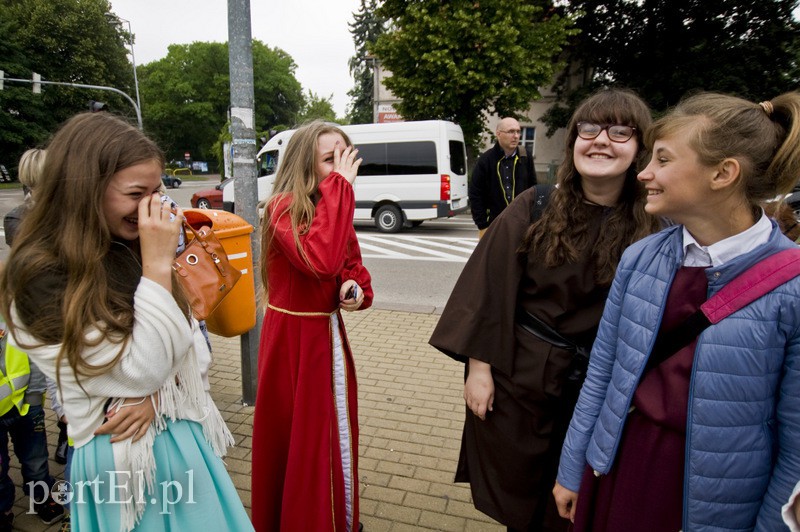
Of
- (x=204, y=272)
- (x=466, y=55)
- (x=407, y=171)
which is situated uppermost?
(x=466, y=55)

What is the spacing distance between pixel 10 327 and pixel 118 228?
1.15 feet

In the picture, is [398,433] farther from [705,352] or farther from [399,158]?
[399,158]

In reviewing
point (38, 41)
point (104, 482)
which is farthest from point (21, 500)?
point (38, 41)

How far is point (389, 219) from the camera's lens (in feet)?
43.5

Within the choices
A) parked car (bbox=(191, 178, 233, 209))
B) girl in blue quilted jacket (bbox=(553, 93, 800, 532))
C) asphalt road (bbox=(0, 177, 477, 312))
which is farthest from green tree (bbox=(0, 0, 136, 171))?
girl in blue quilted jacket (bbox=(553, 93, 800, 532))

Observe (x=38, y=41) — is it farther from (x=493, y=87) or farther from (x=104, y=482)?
(x=104, y=482)

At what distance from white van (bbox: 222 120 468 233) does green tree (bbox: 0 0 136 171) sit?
2835cm

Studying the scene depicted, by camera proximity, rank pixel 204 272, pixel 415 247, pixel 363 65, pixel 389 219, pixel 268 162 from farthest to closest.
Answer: pixel 363 65
pixel 268 162
pixel 389 219
pixel 415 247
pixel 204 272

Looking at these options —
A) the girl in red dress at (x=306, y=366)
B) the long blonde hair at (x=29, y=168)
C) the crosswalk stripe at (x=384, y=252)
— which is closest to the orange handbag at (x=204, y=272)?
the girl in red dress at (x=306, y=366)

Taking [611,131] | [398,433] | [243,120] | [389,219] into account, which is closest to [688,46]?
[389,219]

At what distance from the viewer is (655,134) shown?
1.45m

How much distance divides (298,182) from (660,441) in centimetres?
165

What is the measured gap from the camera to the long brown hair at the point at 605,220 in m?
1.73

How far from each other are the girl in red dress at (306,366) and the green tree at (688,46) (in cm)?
2084
